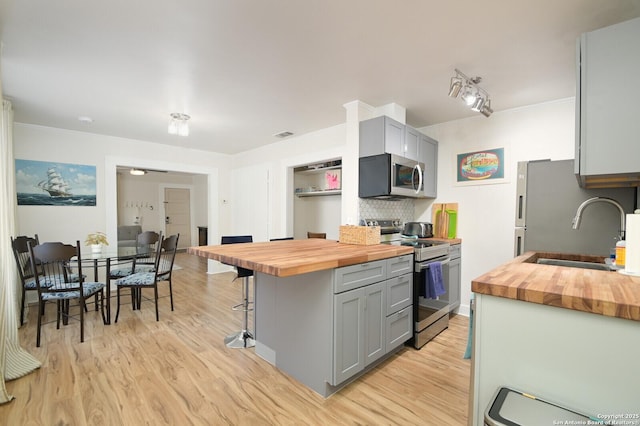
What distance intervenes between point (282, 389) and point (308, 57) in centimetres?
250

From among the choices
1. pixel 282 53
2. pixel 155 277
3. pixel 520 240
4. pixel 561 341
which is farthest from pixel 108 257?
pixel 520 240

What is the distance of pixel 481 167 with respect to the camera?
11.2ft

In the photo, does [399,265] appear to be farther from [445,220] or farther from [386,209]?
[445,220]

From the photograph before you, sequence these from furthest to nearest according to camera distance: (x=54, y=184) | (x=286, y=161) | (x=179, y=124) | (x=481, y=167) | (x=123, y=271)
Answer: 1. (x=286, y=161)
2. (x=54, y=184)
3. (x=123, y=271)
4. (x=179, y=124)
5. (x=481, y=167)

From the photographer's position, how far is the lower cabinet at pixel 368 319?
186 centimetres

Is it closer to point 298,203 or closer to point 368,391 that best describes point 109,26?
point 368,391

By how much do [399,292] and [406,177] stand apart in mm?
1342

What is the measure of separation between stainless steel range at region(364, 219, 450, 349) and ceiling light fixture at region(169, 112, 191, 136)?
2435 mm

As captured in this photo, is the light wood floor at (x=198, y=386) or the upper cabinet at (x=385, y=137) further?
the upper cabinet at (x=385, y=137)

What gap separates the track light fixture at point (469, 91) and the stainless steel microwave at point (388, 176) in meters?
0.81

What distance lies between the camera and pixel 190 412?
1.76 m

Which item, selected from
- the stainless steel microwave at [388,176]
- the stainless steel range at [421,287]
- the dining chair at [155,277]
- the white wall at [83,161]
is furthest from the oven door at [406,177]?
the white wall at [83,161]

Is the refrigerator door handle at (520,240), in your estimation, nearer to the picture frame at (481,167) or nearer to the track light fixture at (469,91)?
the picture frame at (481,167)

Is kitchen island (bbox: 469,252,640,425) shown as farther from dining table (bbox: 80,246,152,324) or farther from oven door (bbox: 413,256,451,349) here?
dining table (bbox: 80,246,152,324)
